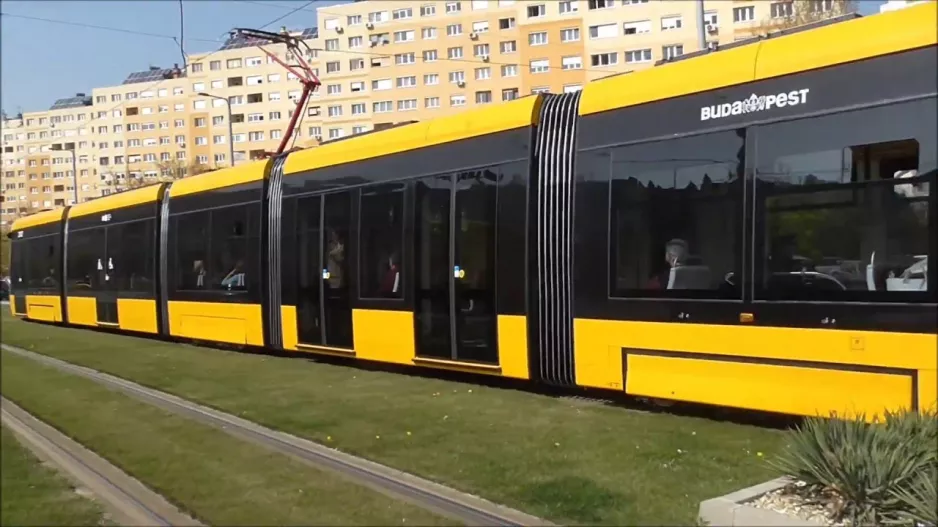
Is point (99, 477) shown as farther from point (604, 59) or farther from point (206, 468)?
point (604, 59)

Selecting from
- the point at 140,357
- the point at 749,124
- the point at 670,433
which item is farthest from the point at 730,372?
the point at 140,357

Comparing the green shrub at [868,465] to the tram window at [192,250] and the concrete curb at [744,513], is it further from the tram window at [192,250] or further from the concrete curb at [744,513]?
the tram window at [192,250]

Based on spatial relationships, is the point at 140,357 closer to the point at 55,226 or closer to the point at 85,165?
the point at 85,165

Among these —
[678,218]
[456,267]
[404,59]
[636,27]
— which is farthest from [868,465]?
[636,27]

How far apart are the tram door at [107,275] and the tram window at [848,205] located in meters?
16.0

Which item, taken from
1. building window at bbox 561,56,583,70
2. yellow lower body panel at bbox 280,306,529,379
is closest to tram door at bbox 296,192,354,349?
yellow lower body panel at bbox 280,306,529,379

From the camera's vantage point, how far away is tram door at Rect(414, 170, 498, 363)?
1020 cm

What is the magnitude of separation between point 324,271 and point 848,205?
27.2 feet

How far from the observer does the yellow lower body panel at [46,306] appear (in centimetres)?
2216

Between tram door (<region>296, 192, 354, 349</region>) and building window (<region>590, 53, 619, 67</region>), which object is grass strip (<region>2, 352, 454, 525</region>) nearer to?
tram door (<region>296, 192, 354, 349</region>)

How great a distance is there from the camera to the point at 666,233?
820cm

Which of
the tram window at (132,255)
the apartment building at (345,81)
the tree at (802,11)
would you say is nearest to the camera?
the apartment building at (345,81)

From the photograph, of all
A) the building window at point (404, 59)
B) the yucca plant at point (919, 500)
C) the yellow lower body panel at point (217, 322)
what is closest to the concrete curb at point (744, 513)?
the yucca plant at point (919, 500)

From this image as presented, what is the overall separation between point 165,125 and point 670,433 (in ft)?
27.6
